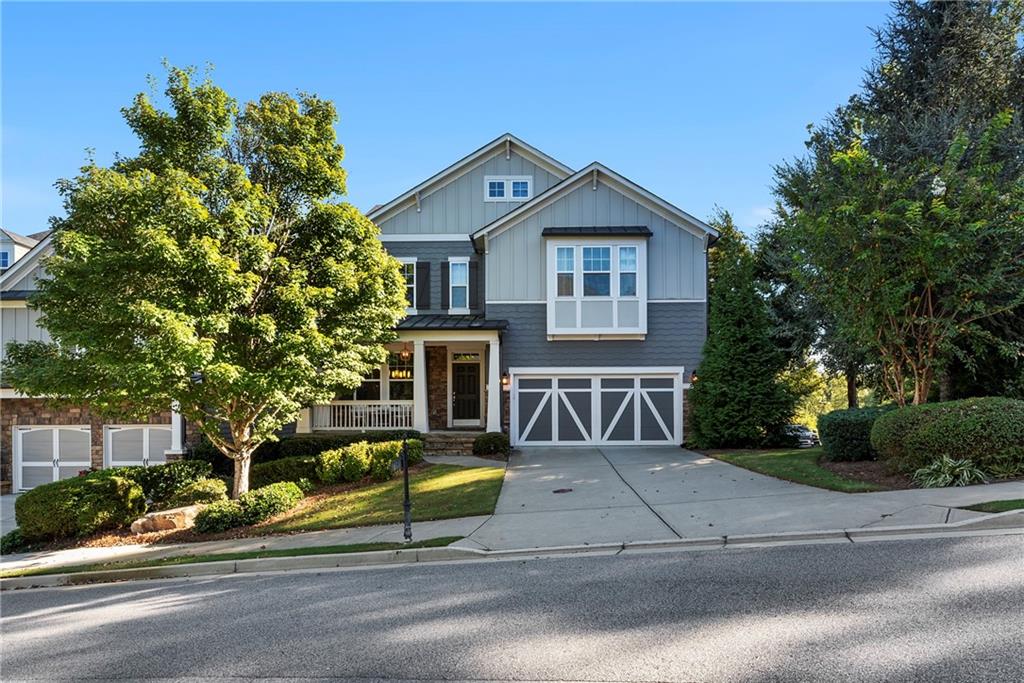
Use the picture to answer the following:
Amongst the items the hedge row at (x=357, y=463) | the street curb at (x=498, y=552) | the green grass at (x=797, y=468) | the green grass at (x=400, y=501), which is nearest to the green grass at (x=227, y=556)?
the street curb at (x=498, y=552)

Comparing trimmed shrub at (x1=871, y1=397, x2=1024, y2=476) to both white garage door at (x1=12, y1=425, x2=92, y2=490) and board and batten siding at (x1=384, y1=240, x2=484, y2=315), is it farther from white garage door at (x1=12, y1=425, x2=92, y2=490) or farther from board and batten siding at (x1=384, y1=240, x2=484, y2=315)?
white garage door at (x1=12, y1=425, x2=92, y2=490)

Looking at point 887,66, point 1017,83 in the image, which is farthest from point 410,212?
point 1017,83

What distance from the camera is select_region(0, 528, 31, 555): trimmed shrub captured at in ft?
33.0

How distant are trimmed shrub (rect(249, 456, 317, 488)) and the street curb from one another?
521 centimetres

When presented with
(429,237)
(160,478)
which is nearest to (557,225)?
(429,237)

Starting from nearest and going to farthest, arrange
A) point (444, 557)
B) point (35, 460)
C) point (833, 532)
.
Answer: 1. point (833, 532)
2. point (444, 557)
3. point (35, 460)

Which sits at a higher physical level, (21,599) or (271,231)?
(271,231)

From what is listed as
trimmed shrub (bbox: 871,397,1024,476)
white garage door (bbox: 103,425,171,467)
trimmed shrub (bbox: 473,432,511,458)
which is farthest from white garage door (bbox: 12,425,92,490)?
trimmed shrub (bbox: 871,397,1024,476)

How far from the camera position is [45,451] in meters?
17.1

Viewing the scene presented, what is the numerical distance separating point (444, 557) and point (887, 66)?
19.4m

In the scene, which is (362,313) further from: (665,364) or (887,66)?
(887,66)

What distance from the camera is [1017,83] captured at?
1522 centimetres

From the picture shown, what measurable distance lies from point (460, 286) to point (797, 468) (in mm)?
11660

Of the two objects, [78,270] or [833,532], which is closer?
[833,532]
